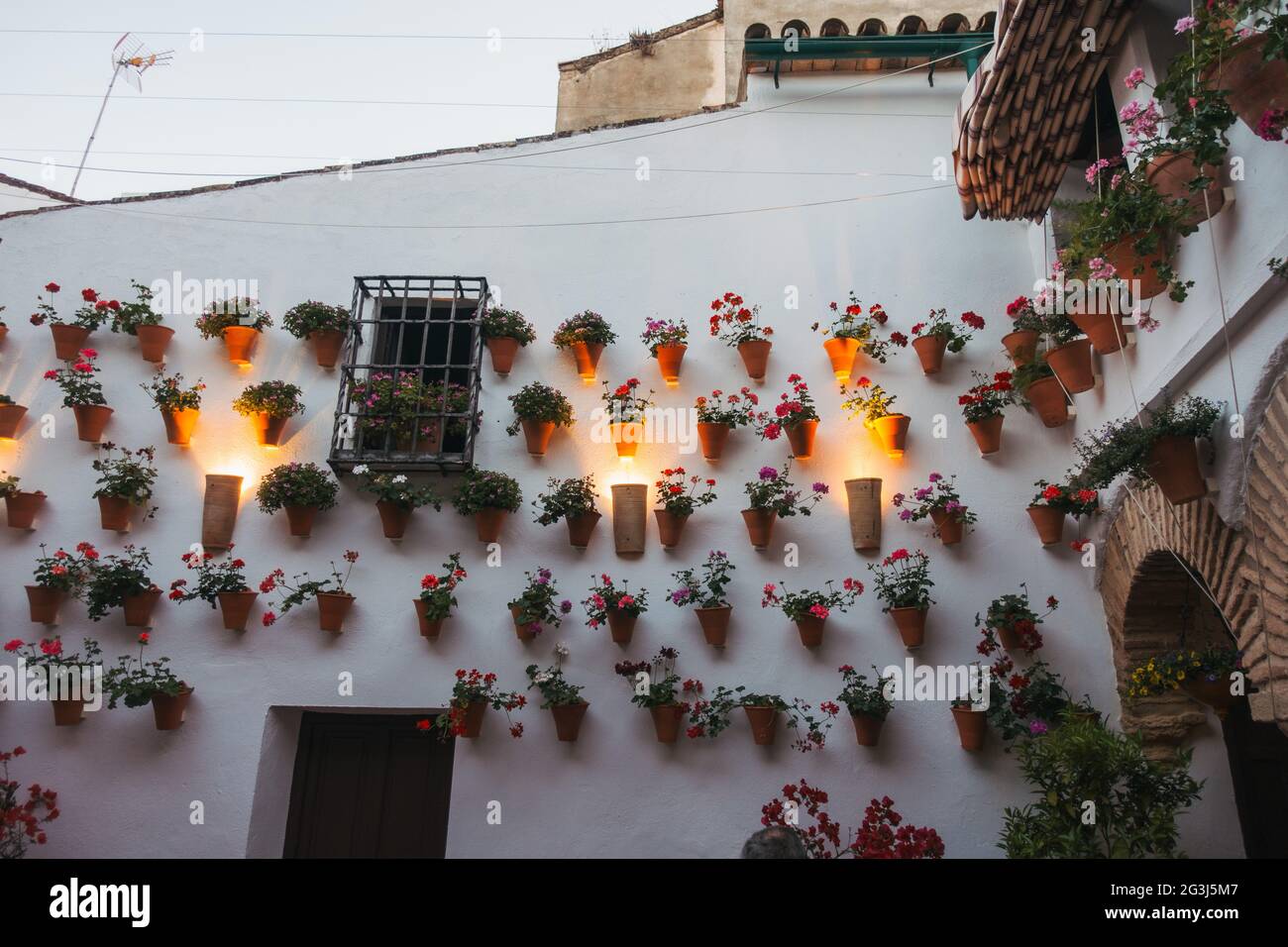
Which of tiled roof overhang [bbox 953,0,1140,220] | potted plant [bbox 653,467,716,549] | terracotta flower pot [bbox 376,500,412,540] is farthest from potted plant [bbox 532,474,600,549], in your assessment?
tiled roof overhang [bbox 953,0,1140,220]

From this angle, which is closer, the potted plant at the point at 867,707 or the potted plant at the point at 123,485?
the potted plant at the point at 867,707

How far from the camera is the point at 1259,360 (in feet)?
10.6

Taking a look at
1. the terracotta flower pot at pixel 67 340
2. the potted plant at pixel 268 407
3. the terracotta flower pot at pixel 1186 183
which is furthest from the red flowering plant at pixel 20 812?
the terracotta flower pot at pixel 1186 183

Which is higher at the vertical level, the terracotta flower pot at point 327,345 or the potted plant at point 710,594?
the terracotta flower pot at point 327,345

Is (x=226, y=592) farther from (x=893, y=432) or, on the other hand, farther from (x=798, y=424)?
(x=893, y=432)

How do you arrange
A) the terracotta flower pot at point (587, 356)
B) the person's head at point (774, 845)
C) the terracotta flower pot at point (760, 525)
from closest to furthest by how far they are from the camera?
the person's head at point (774, 845)
the terracotta flower pot at point (760, 525)
the terracotta flower pot at point (587, 356)

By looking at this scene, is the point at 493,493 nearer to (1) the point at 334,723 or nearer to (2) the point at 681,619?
(2) the point at 681,619

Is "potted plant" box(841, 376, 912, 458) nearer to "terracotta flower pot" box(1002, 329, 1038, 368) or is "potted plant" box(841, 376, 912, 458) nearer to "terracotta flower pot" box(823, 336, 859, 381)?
"terracotta flower pot" box(823, 336, 859, 381)

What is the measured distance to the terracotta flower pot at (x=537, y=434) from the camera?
Answer: 5.43 meters

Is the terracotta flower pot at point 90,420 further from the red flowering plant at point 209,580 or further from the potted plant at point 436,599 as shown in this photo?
the potted plant at point 436,599

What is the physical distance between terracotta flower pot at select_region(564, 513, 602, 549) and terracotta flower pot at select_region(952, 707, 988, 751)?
88.9 inches

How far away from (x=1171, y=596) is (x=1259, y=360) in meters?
1.71

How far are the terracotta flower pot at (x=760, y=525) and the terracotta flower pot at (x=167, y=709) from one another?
10.9 feet
